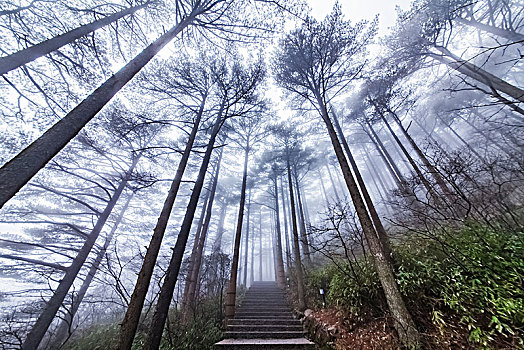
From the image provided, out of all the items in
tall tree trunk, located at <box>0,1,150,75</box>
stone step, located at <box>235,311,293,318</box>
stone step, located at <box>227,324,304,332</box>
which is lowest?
stone step, located at <box>227,324,304,332</box>

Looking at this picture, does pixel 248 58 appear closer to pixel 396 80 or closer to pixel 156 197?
pixel 396 80

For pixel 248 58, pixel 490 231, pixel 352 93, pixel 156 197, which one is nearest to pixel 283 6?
pixel 248 58

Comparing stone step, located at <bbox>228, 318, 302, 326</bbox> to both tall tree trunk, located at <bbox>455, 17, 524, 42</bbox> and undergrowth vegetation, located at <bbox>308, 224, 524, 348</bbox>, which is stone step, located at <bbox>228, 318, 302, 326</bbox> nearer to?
undergrowth vegetation, located at <bbox>308, 224, 524, 348</bbox>

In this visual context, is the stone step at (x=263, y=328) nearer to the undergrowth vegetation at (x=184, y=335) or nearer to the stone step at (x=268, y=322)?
the stone step at (x=268, y=322)

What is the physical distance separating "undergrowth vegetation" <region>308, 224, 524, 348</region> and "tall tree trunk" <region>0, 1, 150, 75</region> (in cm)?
784

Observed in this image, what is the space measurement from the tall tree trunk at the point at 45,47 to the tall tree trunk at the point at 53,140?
3.98ft

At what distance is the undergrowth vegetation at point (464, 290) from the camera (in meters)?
2.67

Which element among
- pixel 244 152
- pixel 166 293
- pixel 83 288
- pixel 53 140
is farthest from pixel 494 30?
pixel 83 288

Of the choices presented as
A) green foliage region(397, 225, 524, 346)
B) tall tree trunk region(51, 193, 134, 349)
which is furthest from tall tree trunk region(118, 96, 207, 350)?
tall tree trunk region(51, 193, 134, 349)

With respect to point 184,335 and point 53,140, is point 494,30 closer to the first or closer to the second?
point 53,140

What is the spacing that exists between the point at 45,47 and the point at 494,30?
44.9 ft

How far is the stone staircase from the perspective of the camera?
4453 mm

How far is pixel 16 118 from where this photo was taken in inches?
193

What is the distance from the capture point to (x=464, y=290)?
308 cm
